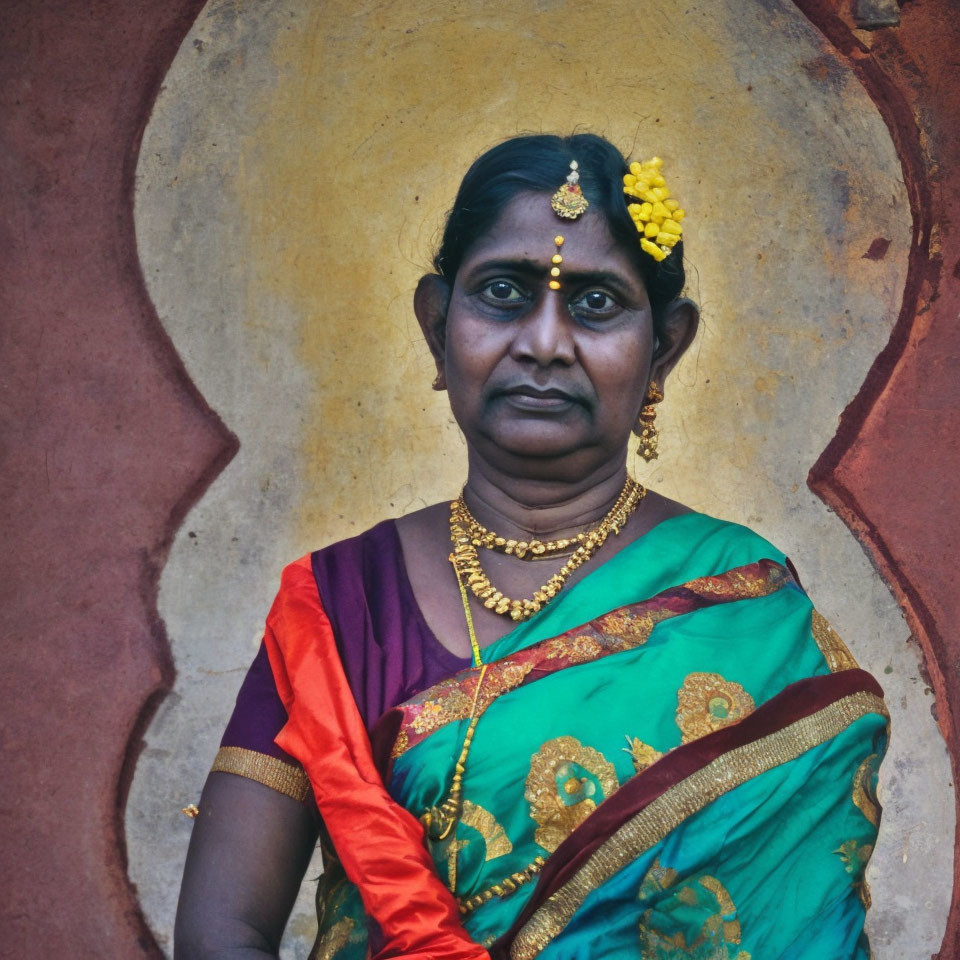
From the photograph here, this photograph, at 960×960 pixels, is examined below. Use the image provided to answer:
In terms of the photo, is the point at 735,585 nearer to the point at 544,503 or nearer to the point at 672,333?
the point at 544,503

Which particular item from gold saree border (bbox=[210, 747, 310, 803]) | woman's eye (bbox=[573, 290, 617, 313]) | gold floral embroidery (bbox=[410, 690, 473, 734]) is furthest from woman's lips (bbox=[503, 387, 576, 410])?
gold saree border (bbox=[210, 747, 310, 803])

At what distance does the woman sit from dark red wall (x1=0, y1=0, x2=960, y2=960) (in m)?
0.90

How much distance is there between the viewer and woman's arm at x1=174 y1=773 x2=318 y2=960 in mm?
2457

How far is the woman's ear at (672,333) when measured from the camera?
285 cm

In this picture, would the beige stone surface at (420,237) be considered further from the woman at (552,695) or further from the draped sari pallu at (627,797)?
the draped sari pallu at (627,797)

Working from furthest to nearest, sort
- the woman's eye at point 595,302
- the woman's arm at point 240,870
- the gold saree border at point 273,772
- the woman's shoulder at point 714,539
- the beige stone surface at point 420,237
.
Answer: the beige stone surface at point 420,237 → the woman's shoulder at point 714,539 → the woman's eye at point 595,302 → the gold saree border at point 273,772 → the woman's arm at point 240,870

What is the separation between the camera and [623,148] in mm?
3699

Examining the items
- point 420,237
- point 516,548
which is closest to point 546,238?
point 516,548

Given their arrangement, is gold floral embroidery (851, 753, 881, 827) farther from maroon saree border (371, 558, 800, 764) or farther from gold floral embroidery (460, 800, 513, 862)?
gold floral embroidery (460, 800, 513, 862)

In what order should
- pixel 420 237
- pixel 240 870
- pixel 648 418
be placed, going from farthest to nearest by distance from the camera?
pixel 420 237, pixel 648 418, pixel 240 870

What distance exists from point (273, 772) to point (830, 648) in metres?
0.99

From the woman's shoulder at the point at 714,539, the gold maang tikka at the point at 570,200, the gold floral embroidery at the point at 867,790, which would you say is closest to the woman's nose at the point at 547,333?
the gold maang tikka at the point at 570,200

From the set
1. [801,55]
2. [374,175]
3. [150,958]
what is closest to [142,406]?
[374,175]

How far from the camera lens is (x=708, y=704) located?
252 centimetres
